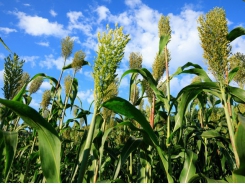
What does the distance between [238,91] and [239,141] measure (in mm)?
811

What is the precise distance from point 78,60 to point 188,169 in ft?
9.54

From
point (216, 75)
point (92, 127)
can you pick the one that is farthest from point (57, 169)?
point (216, 75)

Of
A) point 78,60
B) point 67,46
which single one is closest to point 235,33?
point 78,60

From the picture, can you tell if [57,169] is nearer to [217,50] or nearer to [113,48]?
Answer: [113,48]

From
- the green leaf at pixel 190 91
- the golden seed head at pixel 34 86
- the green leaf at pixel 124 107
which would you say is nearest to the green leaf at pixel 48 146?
the green leaf at pixel 124 107

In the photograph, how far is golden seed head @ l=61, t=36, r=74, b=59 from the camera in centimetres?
498

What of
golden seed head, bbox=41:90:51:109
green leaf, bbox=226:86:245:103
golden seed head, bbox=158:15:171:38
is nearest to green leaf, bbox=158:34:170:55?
golden seed head, bbox=158:15:171:38

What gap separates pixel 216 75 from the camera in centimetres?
243

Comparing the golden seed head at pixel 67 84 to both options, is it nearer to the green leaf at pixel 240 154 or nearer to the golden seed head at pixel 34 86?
the golden seed head at pixel 34 86

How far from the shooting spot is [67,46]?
5059 millimetres

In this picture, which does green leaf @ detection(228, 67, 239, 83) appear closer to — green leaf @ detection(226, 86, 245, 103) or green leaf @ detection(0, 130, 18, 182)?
green leaf @ detection(226, 86, 245, 103)

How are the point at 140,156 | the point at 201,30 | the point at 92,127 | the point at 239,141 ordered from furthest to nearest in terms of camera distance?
the point at 140,156 < the point at 201,30 < the point at 239,141 < the point at 92,127

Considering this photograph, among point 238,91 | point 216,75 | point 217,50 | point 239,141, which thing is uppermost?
point 217,50

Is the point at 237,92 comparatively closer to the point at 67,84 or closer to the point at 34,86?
the point at 67,84
